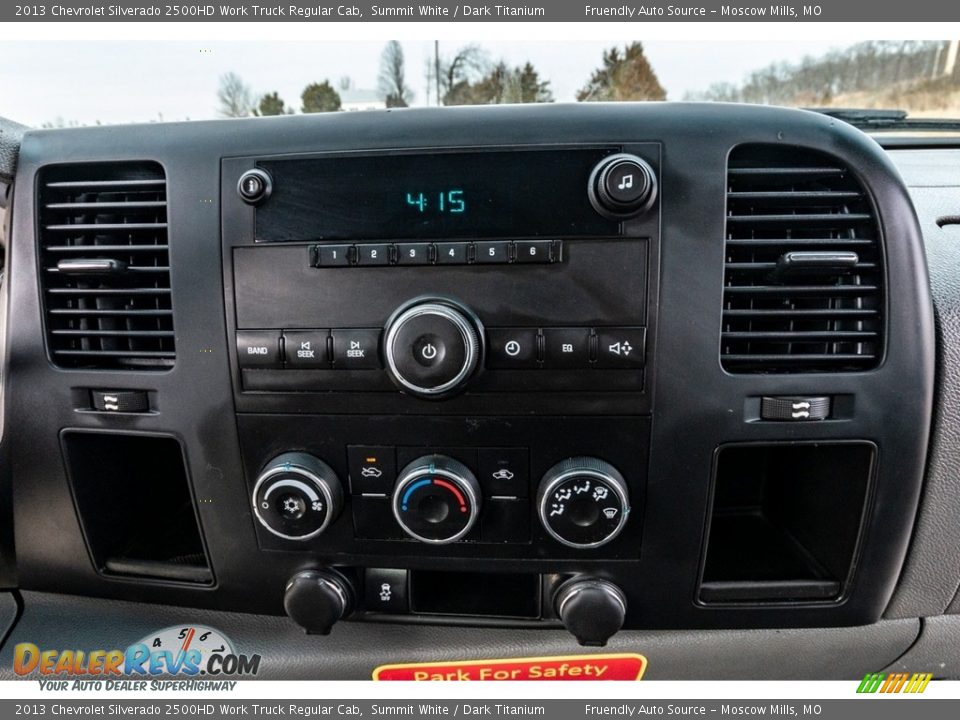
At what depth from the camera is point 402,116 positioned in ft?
3.72

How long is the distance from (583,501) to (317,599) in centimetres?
56

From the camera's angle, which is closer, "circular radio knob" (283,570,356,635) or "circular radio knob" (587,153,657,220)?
"circular radio knob" (587,153,657,220)

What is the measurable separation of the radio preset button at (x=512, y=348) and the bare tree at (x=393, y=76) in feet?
2.23

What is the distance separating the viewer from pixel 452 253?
108 cm

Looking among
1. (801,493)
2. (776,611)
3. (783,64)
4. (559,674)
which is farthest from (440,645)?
(783,64)

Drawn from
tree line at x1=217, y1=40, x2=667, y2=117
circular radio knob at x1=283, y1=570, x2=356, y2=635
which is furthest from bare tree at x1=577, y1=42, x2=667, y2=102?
circular radio knob at x1=283, y1=570, x2=356, y2=635

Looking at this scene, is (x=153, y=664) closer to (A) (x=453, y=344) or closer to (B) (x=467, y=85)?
(A) (x=453, y=344)

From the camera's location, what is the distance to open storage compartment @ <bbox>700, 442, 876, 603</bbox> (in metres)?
1.22

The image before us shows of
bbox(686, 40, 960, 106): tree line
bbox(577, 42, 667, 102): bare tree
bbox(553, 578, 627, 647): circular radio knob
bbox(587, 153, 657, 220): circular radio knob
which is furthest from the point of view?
bbox(686, 40, 960, 106): tree line

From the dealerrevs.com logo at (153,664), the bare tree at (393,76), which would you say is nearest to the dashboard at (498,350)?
the dealerrevs.com logo at (153,664)

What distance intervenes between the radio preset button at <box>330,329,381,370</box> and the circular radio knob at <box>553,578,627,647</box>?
0.58 metres

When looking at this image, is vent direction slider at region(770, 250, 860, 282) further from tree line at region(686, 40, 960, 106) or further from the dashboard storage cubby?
the dashboard storage cubby

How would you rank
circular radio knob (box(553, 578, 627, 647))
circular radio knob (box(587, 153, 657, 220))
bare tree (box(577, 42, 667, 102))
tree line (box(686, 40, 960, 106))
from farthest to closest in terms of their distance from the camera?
tree line (box(686, 40, 960, 106)) < bare tree (box(577, 42, 667, 102)) < circular radio knob (box(553, 578, 627, 647)) < circular radio knob (box(587, 153, 657, 220))

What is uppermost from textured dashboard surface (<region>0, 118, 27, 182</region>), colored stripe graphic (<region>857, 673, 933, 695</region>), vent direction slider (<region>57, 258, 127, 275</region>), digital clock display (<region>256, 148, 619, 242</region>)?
textured dashboard surface (<region>0, 118, 27, 182</region>)
